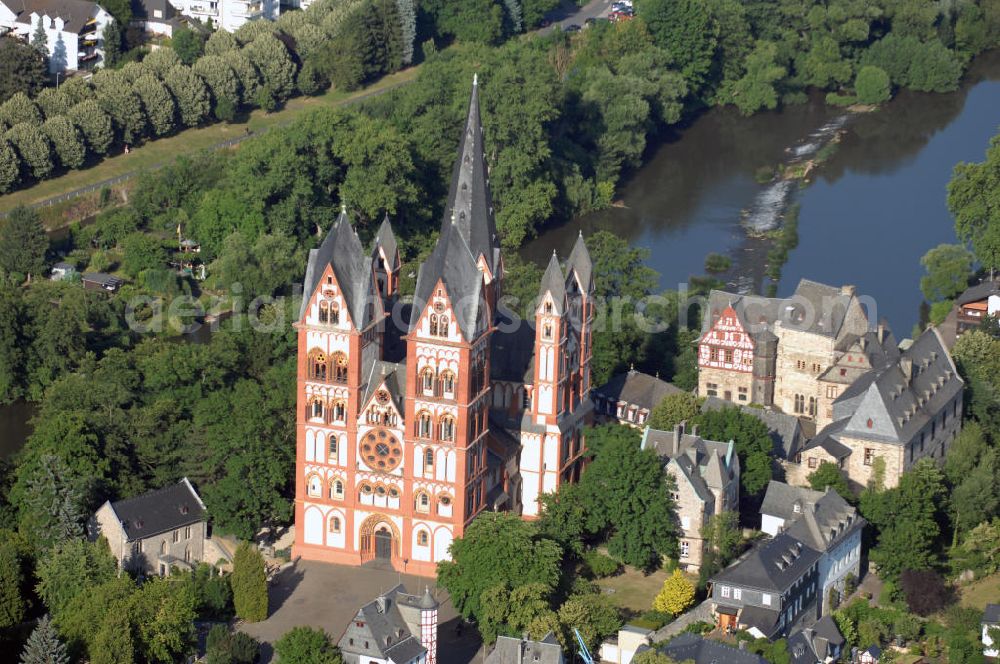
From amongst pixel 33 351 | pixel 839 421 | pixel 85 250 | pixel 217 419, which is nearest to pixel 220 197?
pixel 85 250

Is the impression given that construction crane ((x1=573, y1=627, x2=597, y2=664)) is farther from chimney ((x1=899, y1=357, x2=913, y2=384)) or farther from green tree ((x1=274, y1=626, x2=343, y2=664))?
chimney ((x1=899, y1=357, x2=913, y2=384))

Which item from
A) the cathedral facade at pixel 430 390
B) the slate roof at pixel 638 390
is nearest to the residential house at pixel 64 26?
the slate roof at pixel 638 390

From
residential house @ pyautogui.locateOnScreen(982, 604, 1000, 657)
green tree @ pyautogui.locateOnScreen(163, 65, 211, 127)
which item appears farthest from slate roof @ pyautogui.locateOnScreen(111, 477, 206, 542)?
green tree @ pyautogui.locateOnScreen(163, 65, 211, 127)

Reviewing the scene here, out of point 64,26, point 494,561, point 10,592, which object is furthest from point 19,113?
point 494,561

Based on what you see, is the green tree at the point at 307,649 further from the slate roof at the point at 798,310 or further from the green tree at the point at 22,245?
the green tree at the point at 22,245

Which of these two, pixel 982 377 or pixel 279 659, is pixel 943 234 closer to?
pixel 982 377

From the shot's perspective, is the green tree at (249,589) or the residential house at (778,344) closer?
the green tree at (249,589)

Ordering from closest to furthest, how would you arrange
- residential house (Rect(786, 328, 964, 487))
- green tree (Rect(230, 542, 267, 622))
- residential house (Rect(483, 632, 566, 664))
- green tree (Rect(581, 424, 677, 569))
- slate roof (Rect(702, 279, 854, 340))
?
residential house (Rect(483, 632, 566, 664)) < green tree (Rect(230, 542, 267, 622)) < green tree (Rect(581, 424, 677, 569)) < residential house (Rect(786, 328, 964, 487)) < slate roof (Rect(702, 279, 854, 340))
